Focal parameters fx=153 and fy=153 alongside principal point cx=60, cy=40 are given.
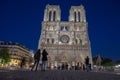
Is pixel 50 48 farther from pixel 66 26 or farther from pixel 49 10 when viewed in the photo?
pixel 49 10

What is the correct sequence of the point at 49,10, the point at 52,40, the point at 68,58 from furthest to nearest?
the point at 49,10
the point at 52,40
the point at 68,58

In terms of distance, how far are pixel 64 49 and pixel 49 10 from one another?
657 inches

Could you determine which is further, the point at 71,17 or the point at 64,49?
the point at 71,17

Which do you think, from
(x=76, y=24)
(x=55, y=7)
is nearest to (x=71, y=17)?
(x=76, y=24)

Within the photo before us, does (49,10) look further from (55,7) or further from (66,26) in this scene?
(66,26)

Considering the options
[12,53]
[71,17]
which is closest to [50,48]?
[71,17]

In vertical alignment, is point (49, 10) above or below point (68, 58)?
above

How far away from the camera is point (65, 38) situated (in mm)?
54344

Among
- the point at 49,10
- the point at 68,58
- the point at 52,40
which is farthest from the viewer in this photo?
the point at 49,10

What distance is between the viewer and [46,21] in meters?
55.2

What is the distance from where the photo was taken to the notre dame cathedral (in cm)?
5081

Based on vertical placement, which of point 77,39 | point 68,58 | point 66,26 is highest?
point 66,26

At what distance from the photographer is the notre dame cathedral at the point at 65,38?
167ft

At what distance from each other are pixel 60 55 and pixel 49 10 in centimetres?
1817
